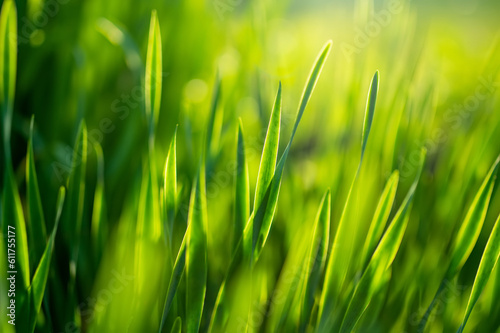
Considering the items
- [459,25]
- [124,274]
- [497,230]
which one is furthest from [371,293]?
[459,25]

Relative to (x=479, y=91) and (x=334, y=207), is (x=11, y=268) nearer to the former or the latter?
(x=334, y=207)

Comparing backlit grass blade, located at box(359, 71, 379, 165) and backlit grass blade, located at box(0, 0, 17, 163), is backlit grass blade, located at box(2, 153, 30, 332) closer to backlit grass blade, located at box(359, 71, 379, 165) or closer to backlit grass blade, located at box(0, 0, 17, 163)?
backlit grass blade, located at box(0, 0, 17, 163)

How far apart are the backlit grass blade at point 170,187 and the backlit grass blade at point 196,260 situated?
2 cm

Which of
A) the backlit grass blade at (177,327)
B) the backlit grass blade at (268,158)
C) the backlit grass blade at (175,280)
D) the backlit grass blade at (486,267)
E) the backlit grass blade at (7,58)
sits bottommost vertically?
the backlit grass blade at (177,327)

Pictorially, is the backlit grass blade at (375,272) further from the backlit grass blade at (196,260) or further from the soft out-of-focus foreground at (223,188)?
the backlit grass blade at (196,260)

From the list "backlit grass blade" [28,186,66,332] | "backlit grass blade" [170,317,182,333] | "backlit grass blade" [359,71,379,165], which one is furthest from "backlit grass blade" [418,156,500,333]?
"backlit grass blade" [28,186,66,332]

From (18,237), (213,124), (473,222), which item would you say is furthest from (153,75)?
(473,222)

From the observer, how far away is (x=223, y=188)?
57 cm

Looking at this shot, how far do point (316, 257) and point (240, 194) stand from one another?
0.08 m

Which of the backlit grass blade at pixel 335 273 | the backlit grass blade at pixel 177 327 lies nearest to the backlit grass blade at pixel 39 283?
the backlit grass blade at pixel 177 327

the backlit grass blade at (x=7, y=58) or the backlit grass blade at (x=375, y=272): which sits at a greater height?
the backlit grass blade at (x=7, y=58)

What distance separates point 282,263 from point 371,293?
0.17 meters

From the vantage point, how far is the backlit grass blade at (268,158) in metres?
0.37

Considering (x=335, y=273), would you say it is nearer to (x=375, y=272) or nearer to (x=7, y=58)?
(x=375, y=272)
